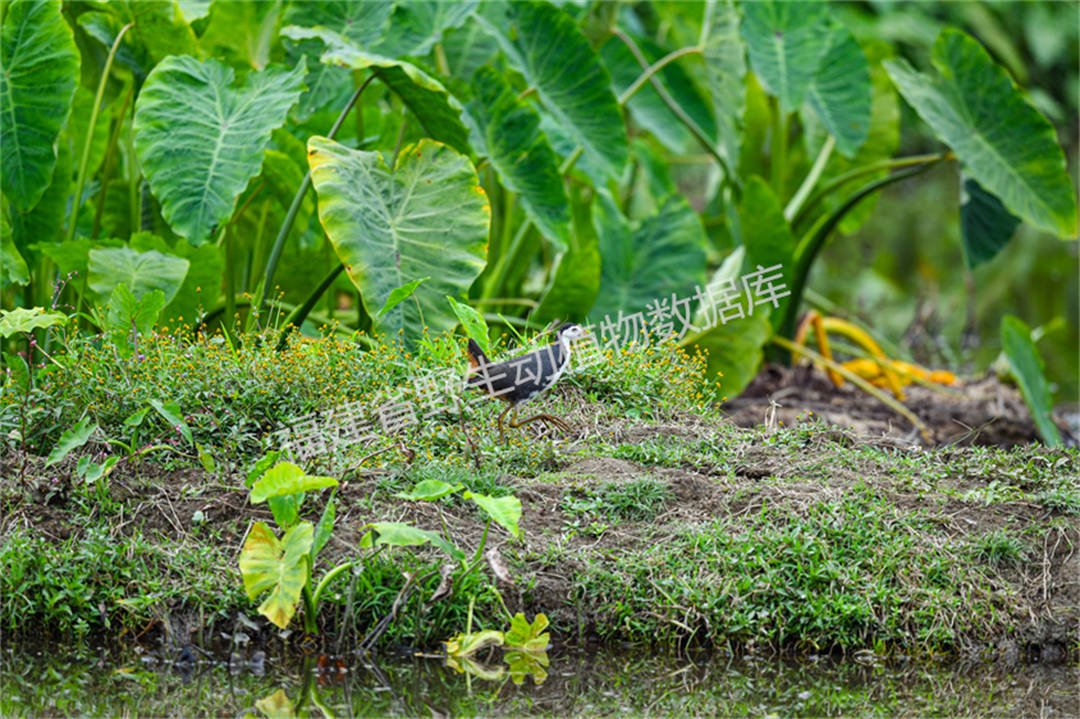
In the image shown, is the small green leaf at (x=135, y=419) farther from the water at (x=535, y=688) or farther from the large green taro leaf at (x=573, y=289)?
the large green taro leaf at (x=573, y=289)

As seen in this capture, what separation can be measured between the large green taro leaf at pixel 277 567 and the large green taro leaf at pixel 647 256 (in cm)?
266

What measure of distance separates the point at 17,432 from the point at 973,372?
5.89 meters

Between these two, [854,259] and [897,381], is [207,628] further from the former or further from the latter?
[854,259]

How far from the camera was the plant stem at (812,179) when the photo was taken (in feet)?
20.8

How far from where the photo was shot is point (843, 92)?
607cm

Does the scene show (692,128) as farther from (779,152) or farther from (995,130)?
(995,130)

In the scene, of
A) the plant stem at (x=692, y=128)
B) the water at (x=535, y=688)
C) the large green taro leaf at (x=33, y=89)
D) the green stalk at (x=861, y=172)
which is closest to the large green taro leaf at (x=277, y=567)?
the water at (x=535, y=688)

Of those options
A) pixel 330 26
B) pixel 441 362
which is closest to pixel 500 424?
pixel 441 362

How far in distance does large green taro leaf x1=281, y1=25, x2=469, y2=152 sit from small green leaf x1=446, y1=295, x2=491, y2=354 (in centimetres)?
83

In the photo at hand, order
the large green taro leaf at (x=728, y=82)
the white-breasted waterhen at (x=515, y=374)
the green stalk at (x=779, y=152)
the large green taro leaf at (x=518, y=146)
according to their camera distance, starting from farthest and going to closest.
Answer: the green stalk at (x=779, y=152) → the large green taro leaf at (x=728, y=82) → the large green taro leaf at (x=518, y=146) → the white-breasted waterhen at (x=515, y=374)

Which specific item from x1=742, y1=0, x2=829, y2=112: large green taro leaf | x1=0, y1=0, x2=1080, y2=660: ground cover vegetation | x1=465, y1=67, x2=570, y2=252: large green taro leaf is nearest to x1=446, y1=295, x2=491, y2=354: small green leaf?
x1=0, y1=0, x2=1080, y2=660: ground cover vegetation

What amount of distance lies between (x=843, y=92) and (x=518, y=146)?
7.20 feet

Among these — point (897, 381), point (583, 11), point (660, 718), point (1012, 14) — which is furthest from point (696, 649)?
point (1012, 14)

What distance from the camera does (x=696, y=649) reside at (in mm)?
3043
